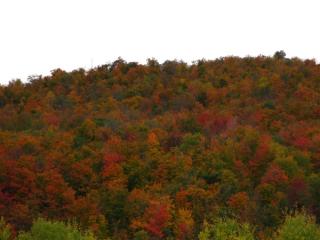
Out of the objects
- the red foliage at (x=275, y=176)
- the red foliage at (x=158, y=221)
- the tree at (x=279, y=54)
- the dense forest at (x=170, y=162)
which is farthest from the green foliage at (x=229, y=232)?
the tree at (x=279, y=54)

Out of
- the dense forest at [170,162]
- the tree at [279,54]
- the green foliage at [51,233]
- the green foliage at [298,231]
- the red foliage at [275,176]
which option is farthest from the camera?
the tree at [279,54]

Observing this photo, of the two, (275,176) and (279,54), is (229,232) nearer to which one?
(275,176)

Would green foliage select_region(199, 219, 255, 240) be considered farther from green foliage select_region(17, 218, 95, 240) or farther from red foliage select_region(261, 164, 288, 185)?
red foliage select_region(261, 164, 288, 185)

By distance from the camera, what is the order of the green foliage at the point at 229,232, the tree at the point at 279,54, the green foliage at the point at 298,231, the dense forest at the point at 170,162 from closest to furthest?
the green foliage at the point at 298,231 → the green foliage at the point at 229,232 → the dense forest at the point at 170,162 → the tree at the point at 279,54

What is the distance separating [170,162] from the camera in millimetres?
57500

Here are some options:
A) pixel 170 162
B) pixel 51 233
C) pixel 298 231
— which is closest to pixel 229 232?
pixel 298 231

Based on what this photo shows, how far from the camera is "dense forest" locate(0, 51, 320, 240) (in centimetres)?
4800

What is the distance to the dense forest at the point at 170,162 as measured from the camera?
48000mm

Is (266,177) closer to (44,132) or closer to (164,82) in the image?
(44,132)

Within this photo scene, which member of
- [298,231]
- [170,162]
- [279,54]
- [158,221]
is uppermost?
[279,54]

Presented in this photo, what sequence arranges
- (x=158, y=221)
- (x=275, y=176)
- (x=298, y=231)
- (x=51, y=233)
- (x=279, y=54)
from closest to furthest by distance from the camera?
(x=298, y=231)
(x=51, y=233)
(x=158, y=221)
(x=275, y=176)
(x=279, y=54)

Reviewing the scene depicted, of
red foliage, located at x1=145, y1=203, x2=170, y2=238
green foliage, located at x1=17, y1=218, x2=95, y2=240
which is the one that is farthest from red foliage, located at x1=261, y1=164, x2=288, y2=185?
green foliage, located at x1=17, y1=218, x2=95, y2=240

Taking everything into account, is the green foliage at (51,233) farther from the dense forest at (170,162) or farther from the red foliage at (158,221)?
the red foliage at (158,221)

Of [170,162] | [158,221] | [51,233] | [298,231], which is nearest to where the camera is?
[298,231]
